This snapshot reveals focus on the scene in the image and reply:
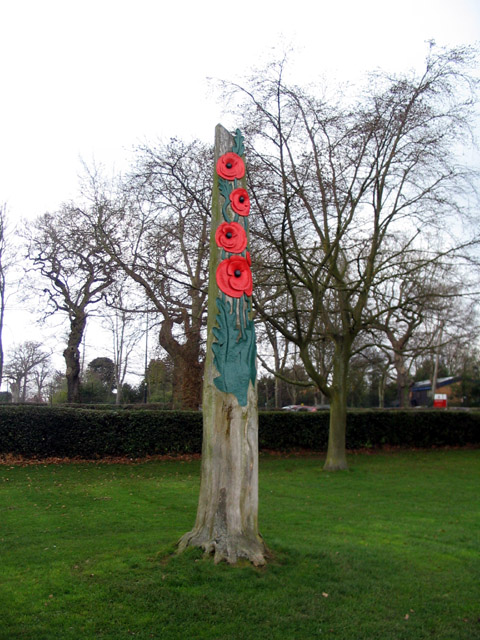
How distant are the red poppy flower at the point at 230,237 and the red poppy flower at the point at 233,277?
12 cm

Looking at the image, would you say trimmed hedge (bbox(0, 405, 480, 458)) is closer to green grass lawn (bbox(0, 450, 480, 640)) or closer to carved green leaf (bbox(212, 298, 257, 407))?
green grass lawn (bbox(0, 450, 480, 640))

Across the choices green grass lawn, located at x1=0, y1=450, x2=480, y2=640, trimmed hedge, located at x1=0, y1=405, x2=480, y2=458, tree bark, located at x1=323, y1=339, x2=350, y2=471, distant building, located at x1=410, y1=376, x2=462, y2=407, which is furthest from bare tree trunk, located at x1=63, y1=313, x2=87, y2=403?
distant building, located at x1=410, y1=376, x2=462, y2=407

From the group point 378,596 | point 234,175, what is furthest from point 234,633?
point 234,175

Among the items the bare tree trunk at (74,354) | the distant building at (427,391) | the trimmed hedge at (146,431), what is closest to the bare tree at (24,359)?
the bare tree trunk at (74,354)

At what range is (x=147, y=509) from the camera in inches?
364

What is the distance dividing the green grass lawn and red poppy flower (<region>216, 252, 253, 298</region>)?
2855mm

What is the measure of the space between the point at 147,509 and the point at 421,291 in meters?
10.0

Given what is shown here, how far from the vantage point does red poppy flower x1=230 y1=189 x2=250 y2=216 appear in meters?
6.65

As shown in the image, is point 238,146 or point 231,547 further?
point 238,146

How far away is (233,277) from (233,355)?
3.05 feet

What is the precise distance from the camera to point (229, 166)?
682 centimetres

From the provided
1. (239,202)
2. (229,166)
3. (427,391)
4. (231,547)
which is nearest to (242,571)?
(231,547)

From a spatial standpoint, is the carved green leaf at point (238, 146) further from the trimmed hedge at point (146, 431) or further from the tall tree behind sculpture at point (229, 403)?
the trimmed hedge at point (146, 431)

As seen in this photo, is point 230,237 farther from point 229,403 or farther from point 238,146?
point 229,403
